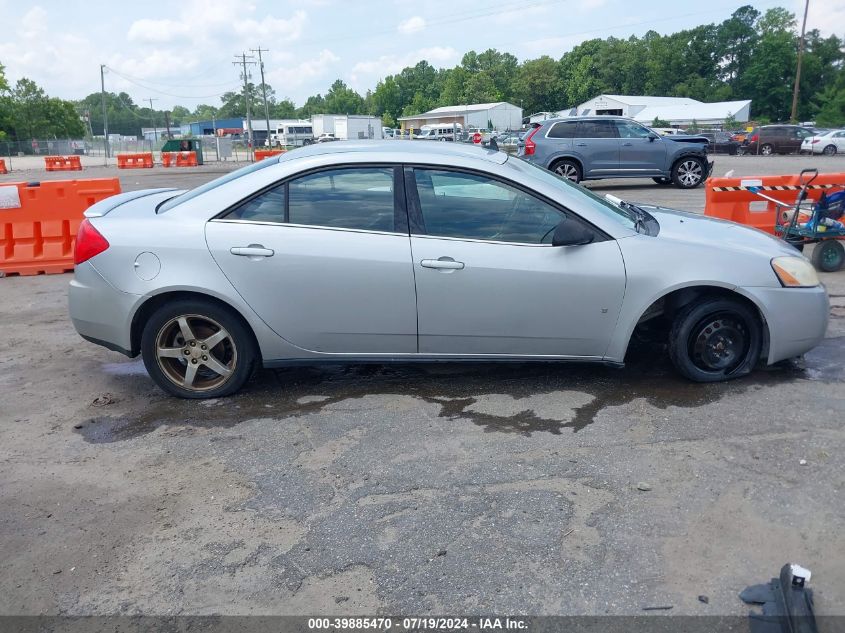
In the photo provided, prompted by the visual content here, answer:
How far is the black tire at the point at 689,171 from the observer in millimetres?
17328

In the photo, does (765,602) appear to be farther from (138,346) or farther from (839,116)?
(839,116)

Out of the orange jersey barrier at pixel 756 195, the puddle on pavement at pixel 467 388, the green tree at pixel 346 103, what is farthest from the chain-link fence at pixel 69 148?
the green tree at pixel 346 103

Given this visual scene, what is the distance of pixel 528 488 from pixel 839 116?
73.6 m

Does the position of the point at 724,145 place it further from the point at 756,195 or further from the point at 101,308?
the point at 101,308

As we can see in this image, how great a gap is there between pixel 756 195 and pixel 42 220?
9.19 meters

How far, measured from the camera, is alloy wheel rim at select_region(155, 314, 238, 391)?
454 centimetres

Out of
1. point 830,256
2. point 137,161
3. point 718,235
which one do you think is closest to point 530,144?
point 830,256

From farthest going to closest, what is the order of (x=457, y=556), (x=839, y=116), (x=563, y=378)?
(x=839, y=116), (x=563, y=378), (x=457, y=556)

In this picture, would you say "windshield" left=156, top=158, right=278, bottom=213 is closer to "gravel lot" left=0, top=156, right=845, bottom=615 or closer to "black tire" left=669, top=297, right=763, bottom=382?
"gravel lot" left=0, top=156, right=845, bottom=615

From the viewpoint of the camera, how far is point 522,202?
4.43 m

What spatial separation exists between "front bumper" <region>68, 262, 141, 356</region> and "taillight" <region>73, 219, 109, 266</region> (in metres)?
0.05

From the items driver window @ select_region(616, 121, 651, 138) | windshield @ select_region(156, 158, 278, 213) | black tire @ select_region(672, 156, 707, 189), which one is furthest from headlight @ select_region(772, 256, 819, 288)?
black tire @ select_region(672, 156, 707, 189)

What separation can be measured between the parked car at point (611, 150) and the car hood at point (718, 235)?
40.9ft

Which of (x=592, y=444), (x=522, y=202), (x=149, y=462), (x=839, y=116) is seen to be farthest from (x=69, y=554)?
(x=839, y=116)
